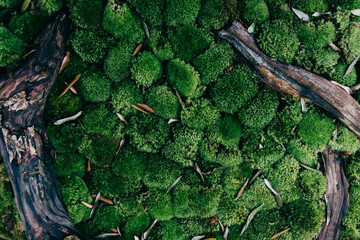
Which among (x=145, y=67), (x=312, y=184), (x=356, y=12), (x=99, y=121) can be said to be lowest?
(x=312, y=184)


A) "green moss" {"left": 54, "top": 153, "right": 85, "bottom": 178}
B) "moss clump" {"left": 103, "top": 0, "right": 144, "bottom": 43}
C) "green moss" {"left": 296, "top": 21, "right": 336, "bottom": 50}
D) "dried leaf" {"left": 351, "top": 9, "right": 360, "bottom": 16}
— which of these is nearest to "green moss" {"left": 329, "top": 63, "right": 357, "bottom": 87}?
"green moss" {"left": 296, "top": 21, "right": 336, "bottom": 50}

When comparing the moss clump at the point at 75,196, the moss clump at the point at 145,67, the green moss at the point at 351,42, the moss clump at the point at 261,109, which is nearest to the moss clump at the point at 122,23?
the moss clump at the point at 145,67

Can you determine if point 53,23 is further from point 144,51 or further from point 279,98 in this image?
point 279,98

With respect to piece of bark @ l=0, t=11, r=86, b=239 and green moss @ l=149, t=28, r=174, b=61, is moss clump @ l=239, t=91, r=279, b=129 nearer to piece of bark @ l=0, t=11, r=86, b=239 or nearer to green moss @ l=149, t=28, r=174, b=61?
green moss @ l=149, t=28, r=174, b=61

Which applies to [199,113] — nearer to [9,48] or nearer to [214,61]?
[214,61]

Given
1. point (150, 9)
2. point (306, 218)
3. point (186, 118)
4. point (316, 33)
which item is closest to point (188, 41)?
point (150, 9)

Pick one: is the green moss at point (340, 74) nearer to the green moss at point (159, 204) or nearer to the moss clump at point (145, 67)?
the moss clump at point (145, 67)

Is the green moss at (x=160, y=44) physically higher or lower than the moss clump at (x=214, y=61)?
higher
